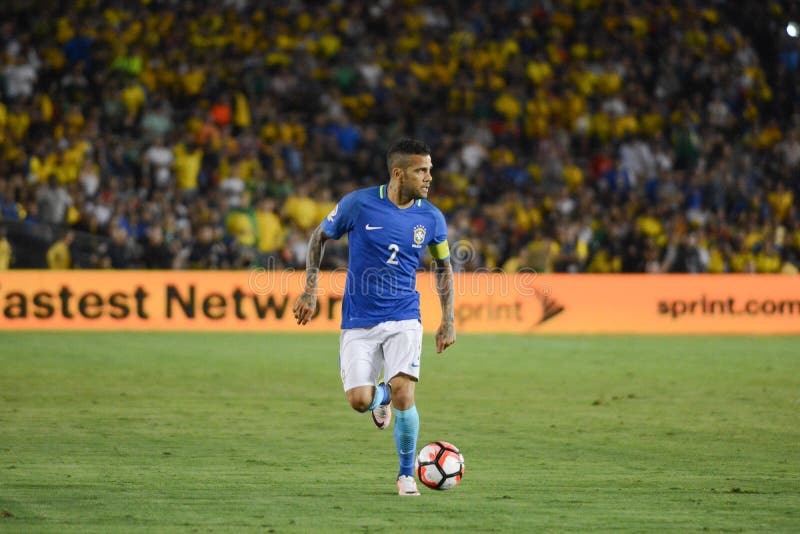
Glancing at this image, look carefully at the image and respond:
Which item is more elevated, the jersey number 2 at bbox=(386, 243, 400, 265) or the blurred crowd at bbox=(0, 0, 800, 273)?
the blurred crowd at bbox=(0, 0, 800, 273)

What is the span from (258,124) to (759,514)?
19.2m

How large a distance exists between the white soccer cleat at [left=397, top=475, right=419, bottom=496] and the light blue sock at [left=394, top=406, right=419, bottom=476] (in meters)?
0.04

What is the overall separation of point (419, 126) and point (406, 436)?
19028mm

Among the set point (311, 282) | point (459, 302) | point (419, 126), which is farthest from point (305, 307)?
point (419, 126)

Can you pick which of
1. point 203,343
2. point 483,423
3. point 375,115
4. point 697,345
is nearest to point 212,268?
point 203,343

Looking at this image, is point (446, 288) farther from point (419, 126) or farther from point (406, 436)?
point (419, 126)

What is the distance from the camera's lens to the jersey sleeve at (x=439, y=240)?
324 inches

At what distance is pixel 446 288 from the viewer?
828 centimetres

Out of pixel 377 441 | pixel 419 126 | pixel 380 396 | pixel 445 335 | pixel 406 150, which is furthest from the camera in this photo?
pixel 419 126

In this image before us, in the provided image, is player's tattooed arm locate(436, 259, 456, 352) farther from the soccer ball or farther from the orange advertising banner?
the orange advertising banner

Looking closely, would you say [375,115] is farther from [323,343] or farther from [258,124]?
[323,343]

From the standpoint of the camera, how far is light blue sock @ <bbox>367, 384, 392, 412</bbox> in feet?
26.7

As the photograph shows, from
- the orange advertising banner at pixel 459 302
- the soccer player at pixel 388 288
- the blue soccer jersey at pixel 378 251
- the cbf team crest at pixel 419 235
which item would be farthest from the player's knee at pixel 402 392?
the orange advertising banner at pixel 459 302

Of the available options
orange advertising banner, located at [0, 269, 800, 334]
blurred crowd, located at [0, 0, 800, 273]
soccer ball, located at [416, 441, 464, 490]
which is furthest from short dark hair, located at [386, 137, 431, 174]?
blurred crowd, located at [0, 0, 800, 273]
